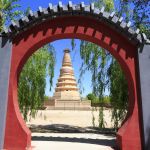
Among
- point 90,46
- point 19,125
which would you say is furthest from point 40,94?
point 19,125

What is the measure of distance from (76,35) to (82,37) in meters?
0.22

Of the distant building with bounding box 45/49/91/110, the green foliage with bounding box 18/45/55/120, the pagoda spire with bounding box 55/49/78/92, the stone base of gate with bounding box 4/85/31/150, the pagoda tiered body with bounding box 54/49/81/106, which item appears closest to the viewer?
the stone base of gate with bounding box 4/85/31/150

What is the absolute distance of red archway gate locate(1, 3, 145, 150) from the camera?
7.88 m

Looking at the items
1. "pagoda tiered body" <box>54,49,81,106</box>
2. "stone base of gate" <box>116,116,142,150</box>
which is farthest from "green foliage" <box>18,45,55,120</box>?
"pagoda tiered body" <box>54,49,81,106</box>

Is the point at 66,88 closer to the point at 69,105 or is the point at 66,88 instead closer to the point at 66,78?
the point at 66,78

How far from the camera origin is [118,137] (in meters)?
8.05

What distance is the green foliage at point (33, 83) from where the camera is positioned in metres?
14.4

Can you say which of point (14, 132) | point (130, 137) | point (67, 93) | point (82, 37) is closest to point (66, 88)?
point (67, 93)

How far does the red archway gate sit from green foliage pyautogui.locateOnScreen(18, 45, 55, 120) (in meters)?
6.31

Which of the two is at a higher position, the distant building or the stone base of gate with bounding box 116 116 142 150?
the distant building

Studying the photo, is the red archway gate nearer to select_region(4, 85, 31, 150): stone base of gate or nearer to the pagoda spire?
select_region(4, 85, 31, 150): stone base of gate

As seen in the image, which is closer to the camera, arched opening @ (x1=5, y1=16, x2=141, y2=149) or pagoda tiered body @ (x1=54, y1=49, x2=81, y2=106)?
arched opening @ (x1=5, y1=16, x2=141, y2=149)

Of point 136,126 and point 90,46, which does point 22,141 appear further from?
point 90,46

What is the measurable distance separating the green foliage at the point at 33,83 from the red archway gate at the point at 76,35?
20.7ft
